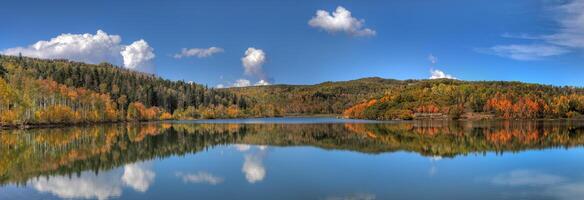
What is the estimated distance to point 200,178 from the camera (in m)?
27.2

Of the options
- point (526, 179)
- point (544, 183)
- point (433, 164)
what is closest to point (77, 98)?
point (433, 164)

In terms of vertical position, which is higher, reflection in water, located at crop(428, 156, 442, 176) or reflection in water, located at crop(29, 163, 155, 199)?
reflection in water, located at crop(428, 156, 442, 176)

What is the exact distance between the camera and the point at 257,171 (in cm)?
2984

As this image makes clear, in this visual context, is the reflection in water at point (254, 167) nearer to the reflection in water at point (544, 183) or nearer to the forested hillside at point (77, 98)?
the reflection in water at point (544, 183)

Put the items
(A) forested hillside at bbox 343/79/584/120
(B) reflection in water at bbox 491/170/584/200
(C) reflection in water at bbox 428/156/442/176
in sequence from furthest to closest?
(A) forested hillside at bbox 343/79/584/120 < (C) reflection in water at bbox 428/156/442/176 < (B) reflection in water at bbox 491/170/584/200

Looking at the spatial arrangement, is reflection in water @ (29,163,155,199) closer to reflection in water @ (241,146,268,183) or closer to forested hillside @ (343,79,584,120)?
reflection in water @ (241,146,268,183)

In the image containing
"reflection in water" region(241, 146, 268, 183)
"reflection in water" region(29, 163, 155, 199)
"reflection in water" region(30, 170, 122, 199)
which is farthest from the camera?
"reflection in water" region(241, 146, 268, 183)

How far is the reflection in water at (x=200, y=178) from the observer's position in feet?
85.5

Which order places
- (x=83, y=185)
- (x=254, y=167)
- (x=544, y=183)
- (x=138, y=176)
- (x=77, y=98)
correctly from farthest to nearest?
(x=77, y=98) < (x=254, y=167) < (x=138, y=176) < (x=83, y=185) < (x=544, y=183)

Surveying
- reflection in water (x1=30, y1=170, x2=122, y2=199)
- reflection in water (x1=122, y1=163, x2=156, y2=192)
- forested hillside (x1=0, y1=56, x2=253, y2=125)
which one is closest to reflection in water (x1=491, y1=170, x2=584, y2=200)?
reflection in water (x1=122, y1=163, x2=156, y2=192)

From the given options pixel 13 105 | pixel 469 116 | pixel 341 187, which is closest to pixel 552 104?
pixel 469 116

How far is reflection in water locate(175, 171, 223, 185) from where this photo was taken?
85.5 feet

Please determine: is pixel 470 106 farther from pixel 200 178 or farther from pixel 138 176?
pixel 138 176

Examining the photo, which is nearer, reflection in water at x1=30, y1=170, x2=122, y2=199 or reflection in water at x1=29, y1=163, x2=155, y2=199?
reflection in water at x1=30, y1=170, x2=122, y2=199
